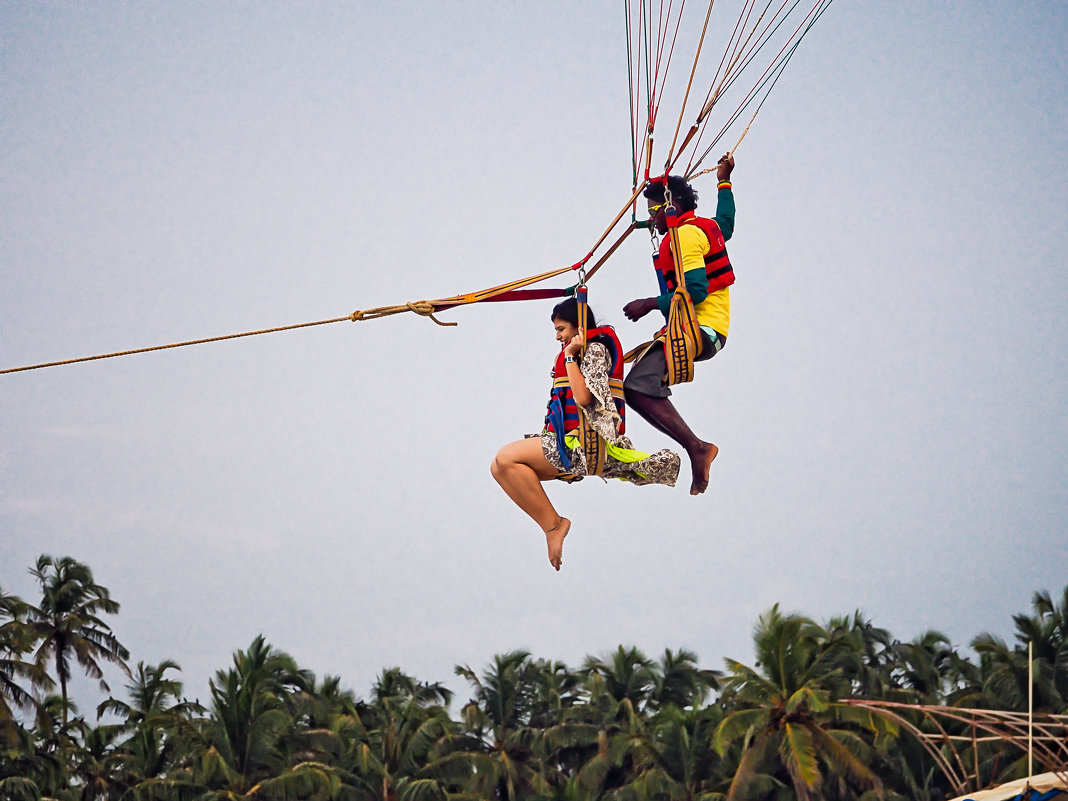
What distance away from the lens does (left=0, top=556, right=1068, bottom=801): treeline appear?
2916cm

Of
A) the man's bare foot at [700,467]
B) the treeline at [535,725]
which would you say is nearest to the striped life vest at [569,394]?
the man's bare foot at [700,467]

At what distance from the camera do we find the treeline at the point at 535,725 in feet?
95.7

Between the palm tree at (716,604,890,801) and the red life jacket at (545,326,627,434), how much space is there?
20171 mm

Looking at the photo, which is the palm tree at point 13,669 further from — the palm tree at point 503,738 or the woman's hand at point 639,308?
the woman's hand at point 639,308

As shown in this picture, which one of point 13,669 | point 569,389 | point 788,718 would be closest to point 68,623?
point 13,669

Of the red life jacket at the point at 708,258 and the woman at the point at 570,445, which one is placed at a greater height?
the red life jacket at the point at 708,258

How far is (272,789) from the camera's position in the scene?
30188 millimetres

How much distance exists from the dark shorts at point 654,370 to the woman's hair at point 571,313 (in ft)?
1.22

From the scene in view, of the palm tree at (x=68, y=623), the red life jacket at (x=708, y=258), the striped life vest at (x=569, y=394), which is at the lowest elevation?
the striped life vest at (x=569, y=394)

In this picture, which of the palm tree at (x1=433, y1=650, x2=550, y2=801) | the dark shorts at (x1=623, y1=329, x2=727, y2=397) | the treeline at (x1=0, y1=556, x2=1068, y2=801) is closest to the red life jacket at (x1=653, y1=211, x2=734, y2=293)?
the dark shorts at (x1=623, y1=329, x2=727, y2=397)

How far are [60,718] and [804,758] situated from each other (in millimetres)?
22079

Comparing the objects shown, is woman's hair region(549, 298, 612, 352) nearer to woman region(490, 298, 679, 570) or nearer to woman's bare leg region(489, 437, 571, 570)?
woman region(490, 298, 679, 570)

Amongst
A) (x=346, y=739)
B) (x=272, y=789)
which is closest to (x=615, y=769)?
(x=346, y=739)

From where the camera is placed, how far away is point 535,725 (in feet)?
122
